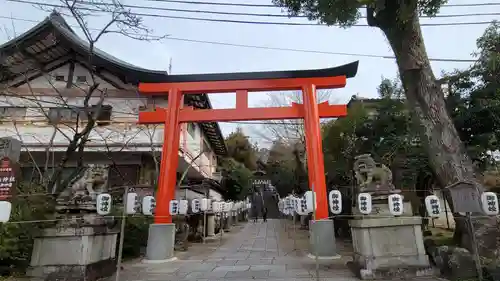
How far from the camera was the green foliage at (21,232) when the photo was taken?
6852 mm

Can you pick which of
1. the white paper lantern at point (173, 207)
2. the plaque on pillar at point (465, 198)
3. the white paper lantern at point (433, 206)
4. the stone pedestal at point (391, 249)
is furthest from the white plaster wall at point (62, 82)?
the plaque on pillar at point (465, 198)

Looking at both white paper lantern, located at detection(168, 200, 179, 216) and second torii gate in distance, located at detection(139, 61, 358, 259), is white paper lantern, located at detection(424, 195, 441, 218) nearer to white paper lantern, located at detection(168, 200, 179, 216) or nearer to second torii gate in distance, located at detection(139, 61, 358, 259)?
second torii gate in distance, located at detection(139, 61, 358, 259)

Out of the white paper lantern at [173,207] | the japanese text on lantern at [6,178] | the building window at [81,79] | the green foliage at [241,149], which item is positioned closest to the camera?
the japanese text on lantern at [6,178]

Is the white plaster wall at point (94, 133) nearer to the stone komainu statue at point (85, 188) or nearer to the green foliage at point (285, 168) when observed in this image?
the stone komainu statue at point (85, 188)

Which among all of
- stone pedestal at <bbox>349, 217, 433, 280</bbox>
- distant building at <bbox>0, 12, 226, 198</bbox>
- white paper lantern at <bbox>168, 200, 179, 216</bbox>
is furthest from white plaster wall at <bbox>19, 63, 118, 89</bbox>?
stone pedestal at <bbox>349, 217, 433, 280</bbox>

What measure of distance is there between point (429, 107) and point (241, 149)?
3203cm

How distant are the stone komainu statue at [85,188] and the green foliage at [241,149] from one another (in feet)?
97.5

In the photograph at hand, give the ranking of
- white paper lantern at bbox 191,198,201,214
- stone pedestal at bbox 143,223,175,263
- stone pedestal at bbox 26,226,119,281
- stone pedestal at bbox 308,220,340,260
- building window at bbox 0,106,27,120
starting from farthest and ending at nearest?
building window at bbox 0,106,27,120
white paper lantern at bbox 191,198,201,214
stone pedestal at bbox 143,223,175,263
stone pedestal at bbox 308,220,340,260
stone pedestal at bbox 26,226,119,281

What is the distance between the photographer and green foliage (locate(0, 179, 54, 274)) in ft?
22.5

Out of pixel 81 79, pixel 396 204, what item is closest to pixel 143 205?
pixel 396 204

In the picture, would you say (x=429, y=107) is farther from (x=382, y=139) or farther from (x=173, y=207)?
(x=173, y=207)

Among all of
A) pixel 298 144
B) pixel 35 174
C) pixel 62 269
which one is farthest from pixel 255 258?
pixel 298 144

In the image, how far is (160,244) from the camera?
9641 mm

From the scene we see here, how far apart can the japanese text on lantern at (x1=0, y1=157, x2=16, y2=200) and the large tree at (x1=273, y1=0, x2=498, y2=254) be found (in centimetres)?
822
